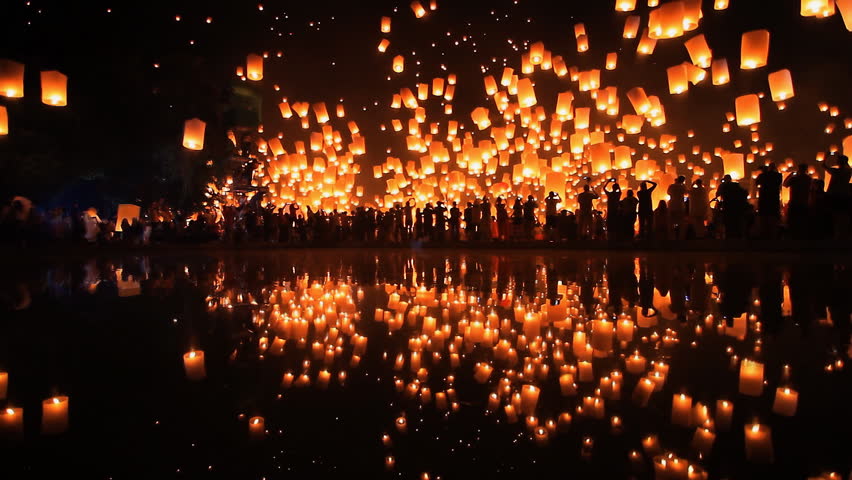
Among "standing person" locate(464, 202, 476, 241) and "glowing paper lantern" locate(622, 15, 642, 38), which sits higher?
"glowing paper lantern" locate(622, 15, 642, 38)

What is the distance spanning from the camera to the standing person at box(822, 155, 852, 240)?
21.9ft

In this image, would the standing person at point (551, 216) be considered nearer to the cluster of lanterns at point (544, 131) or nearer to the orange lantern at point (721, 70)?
the cluster of lanterns at point (544, 131)

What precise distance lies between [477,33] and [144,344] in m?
15.3

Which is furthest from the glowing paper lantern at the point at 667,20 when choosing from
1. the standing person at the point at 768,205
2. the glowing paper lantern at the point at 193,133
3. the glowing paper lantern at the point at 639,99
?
the glowing paper lantern at the point at 193,133

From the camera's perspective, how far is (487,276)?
4910mm

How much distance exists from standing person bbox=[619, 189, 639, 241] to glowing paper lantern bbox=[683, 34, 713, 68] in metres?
2.70

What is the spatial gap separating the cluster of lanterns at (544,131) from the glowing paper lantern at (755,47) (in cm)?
2

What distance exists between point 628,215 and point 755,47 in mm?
3116

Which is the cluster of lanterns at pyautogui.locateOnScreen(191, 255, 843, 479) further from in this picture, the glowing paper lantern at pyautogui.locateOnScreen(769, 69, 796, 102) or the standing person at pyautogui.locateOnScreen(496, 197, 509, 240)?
the standing person at pyautogui.locateOnScreen(496, 197, 509, 240)

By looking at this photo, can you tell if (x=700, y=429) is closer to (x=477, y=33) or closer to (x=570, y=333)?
(x=570, y=333)

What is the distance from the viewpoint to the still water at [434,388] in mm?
1095

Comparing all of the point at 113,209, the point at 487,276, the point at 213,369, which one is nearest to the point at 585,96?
the point at 487,276

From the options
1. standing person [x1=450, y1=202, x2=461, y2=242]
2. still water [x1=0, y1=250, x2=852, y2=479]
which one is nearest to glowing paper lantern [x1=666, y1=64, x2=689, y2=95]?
standing person [x1=450, y1=202, x2=461, y2=242]

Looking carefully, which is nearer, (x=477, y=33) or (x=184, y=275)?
(x=184, y=275)
